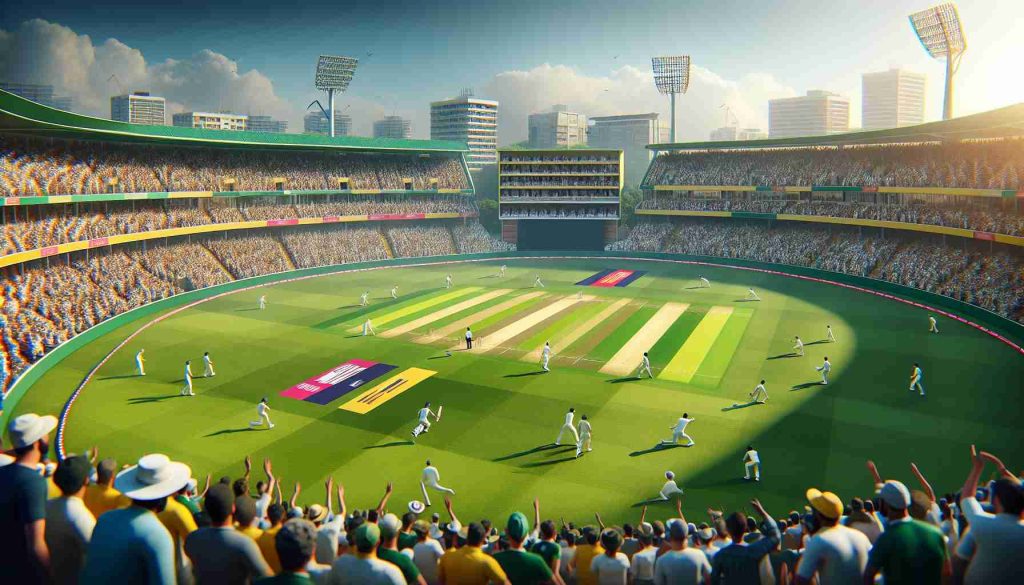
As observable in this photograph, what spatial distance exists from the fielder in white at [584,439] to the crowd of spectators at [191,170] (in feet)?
114

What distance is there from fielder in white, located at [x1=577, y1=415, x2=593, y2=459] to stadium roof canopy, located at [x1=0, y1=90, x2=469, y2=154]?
28.4 m

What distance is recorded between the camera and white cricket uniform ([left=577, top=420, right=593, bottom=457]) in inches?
887

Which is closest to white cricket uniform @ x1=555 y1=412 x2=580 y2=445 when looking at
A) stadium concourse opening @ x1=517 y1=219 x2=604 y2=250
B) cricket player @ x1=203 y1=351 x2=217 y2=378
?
cricket player @ x1=203 y1=351 x2=217 y2=378

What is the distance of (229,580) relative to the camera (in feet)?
18.7

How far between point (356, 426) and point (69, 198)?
30264 millimetres

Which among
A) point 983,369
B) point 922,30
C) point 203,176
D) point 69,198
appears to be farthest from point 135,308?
point 922,30

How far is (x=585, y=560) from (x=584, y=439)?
1272cm

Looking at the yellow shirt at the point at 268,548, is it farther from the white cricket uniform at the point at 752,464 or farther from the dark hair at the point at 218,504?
the white cricket uniform at the point at 752,464

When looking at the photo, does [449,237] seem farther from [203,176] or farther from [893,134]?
[893,134]

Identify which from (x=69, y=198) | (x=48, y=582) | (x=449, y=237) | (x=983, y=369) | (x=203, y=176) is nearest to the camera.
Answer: (x=48, y=582)

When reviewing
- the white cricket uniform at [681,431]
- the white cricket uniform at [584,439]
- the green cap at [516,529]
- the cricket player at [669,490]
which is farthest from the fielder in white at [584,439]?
the green cap at [516,529]

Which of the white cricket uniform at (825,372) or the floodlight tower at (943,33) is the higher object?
the floodlight tower at (943,33)

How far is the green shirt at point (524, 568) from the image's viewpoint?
24.5 ft

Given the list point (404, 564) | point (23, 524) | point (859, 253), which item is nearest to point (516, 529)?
point (404, 564)
